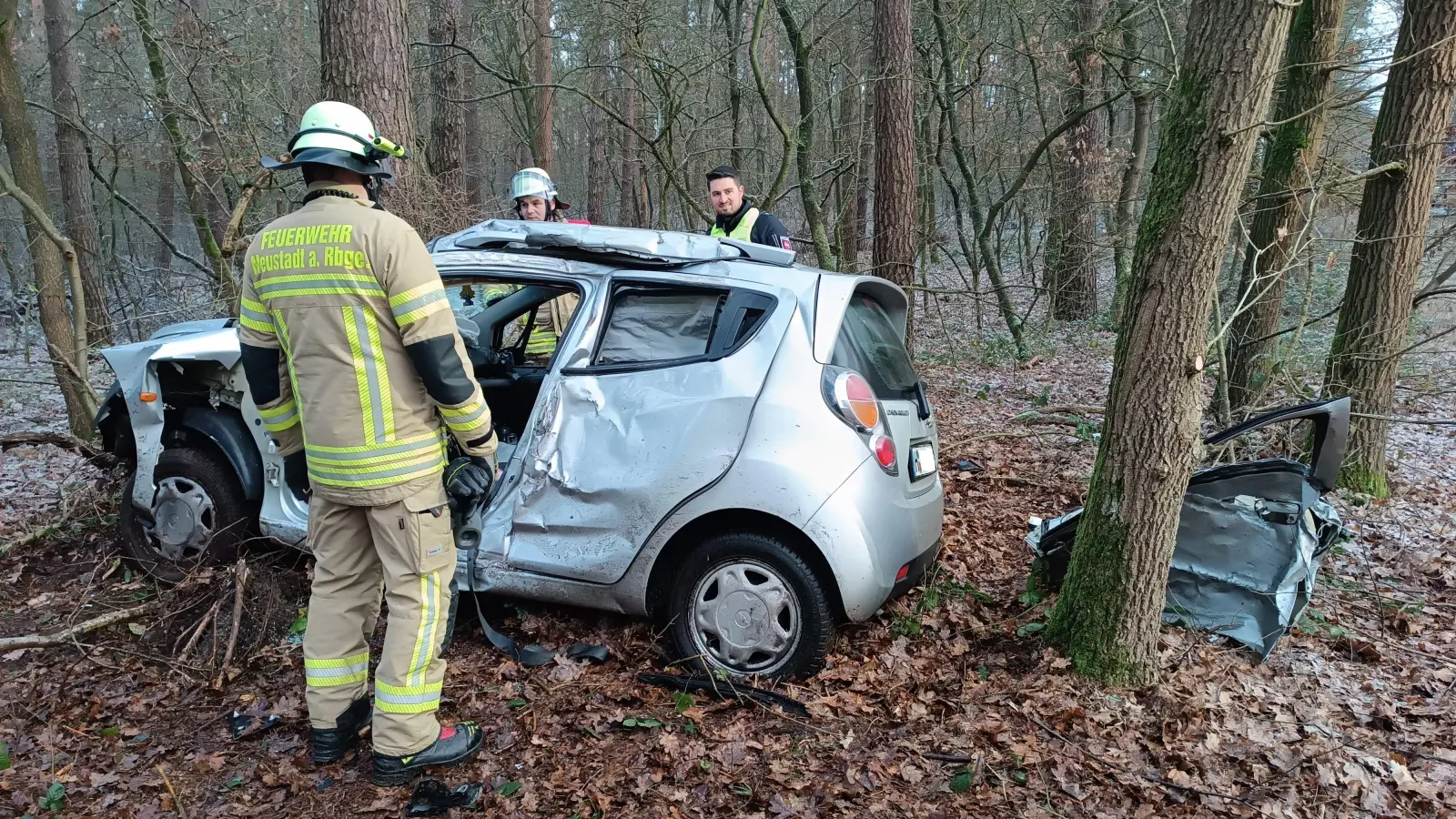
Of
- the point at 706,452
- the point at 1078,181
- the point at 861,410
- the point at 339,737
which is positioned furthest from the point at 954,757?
the point at 1078,181

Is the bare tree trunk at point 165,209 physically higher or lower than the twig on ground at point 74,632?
higher

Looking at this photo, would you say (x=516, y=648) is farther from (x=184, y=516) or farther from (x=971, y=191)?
(x=971, y=191)

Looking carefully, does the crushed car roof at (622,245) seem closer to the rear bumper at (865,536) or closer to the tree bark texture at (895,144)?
the rear bumper at (865,536)

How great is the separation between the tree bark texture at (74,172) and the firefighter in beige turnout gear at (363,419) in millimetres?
→ 9502

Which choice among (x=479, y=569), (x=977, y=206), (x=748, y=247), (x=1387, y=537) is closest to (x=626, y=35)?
(x=977, y=206)

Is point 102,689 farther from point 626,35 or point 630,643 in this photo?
point 626,35

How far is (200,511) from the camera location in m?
4.01

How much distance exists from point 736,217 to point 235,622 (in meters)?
3.78

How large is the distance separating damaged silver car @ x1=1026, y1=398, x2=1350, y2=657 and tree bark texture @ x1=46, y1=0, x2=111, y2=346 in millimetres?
11610

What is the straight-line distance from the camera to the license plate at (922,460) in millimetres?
3391

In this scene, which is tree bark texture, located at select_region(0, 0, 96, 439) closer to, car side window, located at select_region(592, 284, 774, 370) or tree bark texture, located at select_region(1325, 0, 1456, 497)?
car side window, located at select_region(592, 284, 774, 370)

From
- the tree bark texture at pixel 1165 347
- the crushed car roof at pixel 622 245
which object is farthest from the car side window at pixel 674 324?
the tree bark texture at pixel 1165 347

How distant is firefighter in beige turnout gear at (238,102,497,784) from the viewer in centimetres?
266

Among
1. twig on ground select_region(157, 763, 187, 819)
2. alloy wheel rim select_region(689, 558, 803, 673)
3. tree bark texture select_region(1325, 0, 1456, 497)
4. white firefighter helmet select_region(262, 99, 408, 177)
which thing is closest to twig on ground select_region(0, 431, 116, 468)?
twig on ground select_region(157, 763, 187, 819)
